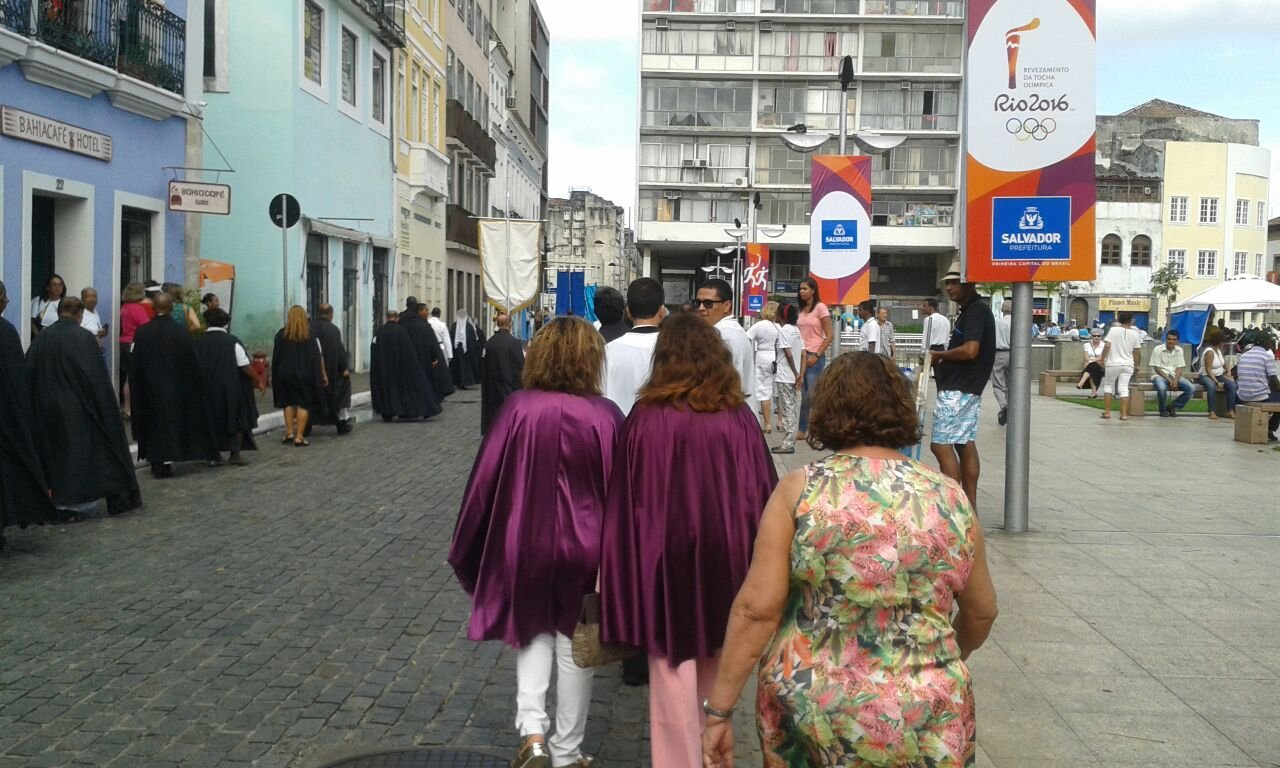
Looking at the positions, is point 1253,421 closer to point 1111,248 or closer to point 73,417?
point 73,417

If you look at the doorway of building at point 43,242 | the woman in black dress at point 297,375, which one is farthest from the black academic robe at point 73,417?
the doorway of building at point 43,242

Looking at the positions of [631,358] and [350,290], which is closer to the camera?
[631,358]

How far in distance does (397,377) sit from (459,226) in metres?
26.5

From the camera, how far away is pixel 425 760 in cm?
490

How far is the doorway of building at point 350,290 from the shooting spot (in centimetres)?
3112

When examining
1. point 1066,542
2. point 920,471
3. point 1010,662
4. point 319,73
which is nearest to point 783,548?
point 920,471

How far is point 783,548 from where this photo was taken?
120 inches

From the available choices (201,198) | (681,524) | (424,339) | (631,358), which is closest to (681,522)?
(681,524)

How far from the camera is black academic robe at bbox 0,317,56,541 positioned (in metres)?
9.05

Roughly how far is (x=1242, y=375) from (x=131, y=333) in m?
14.6

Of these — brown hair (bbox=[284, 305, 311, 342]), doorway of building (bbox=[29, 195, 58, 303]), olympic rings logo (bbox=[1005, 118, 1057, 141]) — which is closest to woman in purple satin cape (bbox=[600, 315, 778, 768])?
olympic rings logo (bbox=[1005, 118, 1057, 141])

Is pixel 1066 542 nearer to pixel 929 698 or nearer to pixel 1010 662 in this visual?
pixel 1010 662

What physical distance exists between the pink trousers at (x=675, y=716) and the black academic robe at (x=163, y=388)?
9737 mm

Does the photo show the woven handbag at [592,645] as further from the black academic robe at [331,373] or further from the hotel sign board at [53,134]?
the hotel sign board at [53,134]
